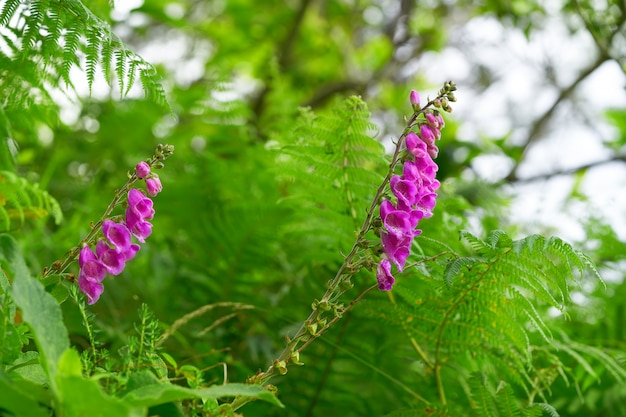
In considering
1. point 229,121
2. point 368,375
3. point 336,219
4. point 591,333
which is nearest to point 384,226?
point 336,219

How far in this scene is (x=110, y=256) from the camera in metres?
0.94

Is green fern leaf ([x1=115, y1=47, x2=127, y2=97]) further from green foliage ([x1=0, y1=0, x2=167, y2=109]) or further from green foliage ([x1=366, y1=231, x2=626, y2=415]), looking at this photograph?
green foliage ([x1=366, y1=231, x2=626, y2=415])

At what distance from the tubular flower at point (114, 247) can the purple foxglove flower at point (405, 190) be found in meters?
0.32

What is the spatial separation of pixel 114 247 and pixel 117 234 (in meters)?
0.02

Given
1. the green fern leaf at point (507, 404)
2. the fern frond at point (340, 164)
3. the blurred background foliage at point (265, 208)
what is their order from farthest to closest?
the blurred background foliage at point (265, 208)
the fern frond at point (340, 164)
the green fern leaf at point (507, 404)

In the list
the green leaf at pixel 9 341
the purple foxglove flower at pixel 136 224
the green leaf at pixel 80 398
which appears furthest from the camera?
the purple foxglove flower at pixel 136 224

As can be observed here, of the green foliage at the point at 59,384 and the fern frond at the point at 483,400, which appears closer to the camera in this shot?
the green foliage at the point at 59,384

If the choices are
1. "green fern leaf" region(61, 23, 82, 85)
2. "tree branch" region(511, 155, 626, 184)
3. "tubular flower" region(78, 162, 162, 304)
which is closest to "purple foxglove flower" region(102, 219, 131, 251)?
"tubular flower" region(78, 162, 162, 304)

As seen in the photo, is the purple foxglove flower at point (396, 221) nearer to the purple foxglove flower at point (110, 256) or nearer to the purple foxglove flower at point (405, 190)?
the purple foxglove flower at point (405, 190)

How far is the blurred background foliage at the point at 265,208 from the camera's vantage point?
1492 millimetres

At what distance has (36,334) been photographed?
0.71 meters

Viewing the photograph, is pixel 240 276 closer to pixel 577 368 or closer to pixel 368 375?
pixel 368 375

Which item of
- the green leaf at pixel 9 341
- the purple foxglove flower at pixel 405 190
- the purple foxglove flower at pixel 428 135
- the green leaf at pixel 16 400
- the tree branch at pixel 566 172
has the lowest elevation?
the green leaf at pixel 16 400

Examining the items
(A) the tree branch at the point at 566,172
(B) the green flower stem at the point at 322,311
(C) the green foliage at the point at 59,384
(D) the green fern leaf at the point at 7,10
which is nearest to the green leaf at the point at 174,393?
(C) the green foliage at the point at 59,384
